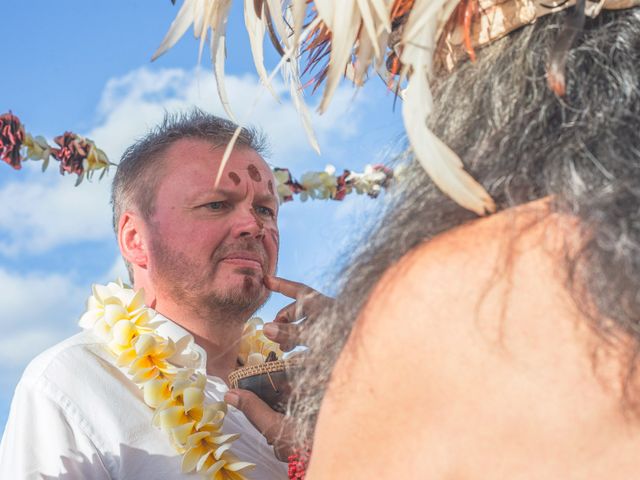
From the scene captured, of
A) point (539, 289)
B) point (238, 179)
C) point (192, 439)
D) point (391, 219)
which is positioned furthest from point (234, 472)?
point (539, 289)

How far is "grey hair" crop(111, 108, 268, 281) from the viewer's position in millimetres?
3404

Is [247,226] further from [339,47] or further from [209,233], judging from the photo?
[339,47]

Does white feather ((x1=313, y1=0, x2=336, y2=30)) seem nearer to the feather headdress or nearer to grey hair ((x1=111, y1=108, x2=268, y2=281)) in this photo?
the feather headdress

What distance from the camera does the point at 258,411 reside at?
2.29 metres

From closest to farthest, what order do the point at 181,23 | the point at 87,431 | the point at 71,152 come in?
the point at 181,23
the point at 87,431
the point at 71,152

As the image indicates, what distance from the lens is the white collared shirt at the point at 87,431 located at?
94.6 inches

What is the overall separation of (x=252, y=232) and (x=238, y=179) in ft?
0.74

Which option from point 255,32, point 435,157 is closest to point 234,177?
point 255,32

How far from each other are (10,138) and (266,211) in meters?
1.10

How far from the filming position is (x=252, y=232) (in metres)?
3.27

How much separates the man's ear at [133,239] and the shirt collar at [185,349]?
0.34 meters

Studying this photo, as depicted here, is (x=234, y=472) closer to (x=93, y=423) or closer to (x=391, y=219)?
(x=93, y=423)

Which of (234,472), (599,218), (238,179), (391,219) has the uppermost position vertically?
(238,179)

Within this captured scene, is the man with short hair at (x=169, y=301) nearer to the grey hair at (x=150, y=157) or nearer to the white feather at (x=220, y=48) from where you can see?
the grey hair at (x=150, y=157)
